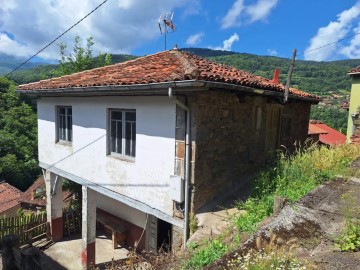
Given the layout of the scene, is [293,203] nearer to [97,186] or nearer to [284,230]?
[284,230]

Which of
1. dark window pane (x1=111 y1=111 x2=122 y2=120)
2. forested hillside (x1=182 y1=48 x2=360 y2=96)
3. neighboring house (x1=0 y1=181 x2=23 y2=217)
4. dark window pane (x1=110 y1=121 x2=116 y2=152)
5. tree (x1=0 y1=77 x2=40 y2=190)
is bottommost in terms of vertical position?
neighboring house (x1=0 y1=181 x2=23 y2=217)

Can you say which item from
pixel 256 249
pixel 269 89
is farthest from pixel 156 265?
pixel 269 89

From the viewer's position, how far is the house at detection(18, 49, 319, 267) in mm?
5637

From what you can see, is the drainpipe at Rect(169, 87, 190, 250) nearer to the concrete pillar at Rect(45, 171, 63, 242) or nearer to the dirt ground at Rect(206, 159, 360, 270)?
the dirt ground at Rect(206, 159, 360, 270)

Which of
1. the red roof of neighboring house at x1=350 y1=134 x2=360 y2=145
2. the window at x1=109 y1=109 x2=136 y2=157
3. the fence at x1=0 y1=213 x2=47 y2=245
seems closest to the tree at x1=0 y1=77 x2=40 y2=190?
the fence at x1=0 y1=213 x2=47 y2=245

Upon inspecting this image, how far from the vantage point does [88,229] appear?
8938mm

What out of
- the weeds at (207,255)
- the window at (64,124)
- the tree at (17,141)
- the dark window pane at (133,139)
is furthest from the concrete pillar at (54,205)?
the tree at (17,141)

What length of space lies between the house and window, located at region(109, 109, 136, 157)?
1.0 inches

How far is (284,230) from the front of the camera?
10.8 ft

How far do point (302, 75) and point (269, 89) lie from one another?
111 ft

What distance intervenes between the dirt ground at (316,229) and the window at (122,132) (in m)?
4.13

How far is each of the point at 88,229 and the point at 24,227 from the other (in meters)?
4.27

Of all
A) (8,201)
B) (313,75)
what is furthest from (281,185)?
(313,75)

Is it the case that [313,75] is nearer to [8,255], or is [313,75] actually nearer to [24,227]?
[24,227]
